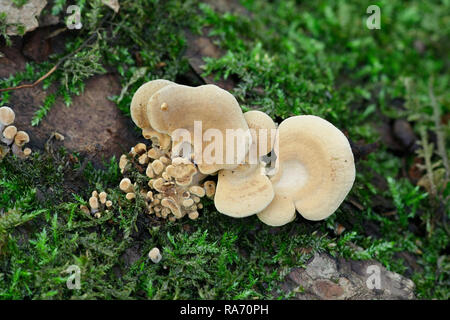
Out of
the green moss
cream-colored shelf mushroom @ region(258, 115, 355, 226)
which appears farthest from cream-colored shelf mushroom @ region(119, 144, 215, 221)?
cream-colored shelf mushroom @ region(258, 115, 355, 226)

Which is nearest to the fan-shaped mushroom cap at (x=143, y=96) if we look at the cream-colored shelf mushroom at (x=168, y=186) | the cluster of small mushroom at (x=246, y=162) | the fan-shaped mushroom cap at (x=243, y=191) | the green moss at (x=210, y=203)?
the cluster of small mushroom at (x=246, y=162)

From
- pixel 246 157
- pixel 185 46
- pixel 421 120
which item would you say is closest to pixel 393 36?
pixel 421 120

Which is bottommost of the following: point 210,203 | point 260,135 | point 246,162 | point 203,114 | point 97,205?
point 210,203

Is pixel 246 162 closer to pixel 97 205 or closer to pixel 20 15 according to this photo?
Answer: pixel 97 205

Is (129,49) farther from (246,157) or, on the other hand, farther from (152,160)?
(246,157)

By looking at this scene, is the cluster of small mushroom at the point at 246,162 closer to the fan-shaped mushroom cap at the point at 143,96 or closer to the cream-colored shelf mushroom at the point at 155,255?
the fan-shaped mushroom cap at the point at 143,96

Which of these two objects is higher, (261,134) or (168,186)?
(261,134)

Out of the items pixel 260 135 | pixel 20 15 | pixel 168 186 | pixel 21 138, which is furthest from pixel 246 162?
pixel 20 15
